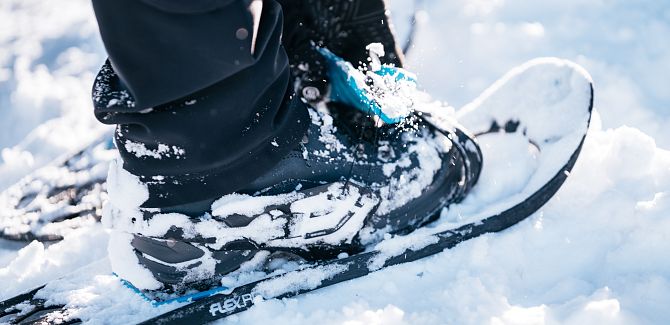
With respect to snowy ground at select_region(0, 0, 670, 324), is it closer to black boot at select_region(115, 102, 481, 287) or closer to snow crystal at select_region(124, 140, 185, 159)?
black boot at select_region(115, 102, 481, 287)

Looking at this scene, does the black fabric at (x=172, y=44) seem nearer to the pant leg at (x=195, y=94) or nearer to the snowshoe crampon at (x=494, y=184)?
the pant leg at (x=195, y=94)

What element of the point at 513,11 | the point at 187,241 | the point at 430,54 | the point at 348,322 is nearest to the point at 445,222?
the point at 348,322

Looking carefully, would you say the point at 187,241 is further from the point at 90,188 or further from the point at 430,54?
the point at 430,54

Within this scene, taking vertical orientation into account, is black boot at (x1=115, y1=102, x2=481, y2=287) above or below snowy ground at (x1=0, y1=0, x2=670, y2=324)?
above

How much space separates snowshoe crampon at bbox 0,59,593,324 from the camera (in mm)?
1272

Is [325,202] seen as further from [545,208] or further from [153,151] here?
[545,208]

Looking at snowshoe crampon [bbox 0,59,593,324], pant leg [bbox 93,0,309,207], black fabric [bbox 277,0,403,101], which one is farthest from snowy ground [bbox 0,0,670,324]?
black fabric [bbox 277,0,403,101]

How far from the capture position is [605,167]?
1.52 meters

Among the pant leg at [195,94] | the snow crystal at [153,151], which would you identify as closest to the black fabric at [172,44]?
the pant leg at [195,94]

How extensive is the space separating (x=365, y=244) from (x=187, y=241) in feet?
1.48

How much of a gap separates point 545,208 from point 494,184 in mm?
151

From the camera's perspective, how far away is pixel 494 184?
153cm

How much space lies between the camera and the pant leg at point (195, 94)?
A: 88 cm

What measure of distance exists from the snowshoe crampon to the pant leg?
318 millimetres
